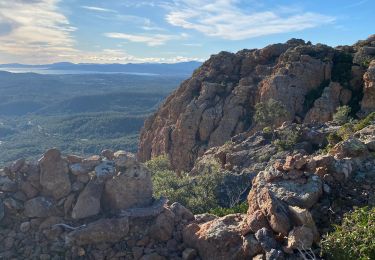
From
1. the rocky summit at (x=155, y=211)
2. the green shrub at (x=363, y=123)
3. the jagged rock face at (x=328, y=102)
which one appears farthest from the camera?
the jagged rock face at (x=328, y=102)

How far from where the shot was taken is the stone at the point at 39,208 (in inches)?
628

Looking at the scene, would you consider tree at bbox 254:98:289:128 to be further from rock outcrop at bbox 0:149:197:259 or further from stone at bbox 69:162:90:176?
stone at bbox 69:162:90:176

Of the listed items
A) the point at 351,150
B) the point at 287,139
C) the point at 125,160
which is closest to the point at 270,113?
the point at 287,139

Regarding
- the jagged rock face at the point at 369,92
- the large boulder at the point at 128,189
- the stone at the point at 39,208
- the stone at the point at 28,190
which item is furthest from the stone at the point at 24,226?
the jagged rock face at the point at 369,92

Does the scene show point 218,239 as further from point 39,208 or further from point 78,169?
point 39,208

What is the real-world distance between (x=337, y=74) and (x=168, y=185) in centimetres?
4716

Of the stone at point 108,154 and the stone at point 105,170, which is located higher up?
the stone at point 108,154

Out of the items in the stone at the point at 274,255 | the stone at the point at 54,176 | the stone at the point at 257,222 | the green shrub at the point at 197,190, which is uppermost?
the stone at the point at 54,176

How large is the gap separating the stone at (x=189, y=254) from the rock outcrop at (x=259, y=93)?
49.2m

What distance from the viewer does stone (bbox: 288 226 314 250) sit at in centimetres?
1293

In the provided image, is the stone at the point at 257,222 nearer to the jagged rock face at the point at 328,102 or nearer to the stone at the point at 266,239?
the stone at the point at 266,239

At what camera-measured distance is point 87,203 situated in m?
16.2

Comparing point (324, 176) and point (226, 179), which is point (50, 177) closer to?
point (324, 176)

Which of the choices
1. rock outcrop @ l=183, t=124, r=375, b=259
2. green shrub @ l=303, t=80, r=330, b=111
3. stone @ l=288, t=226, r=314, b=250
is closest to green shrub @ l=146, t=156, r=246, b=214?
rock outcrop @ l=183, t=124, r=375, b=259
